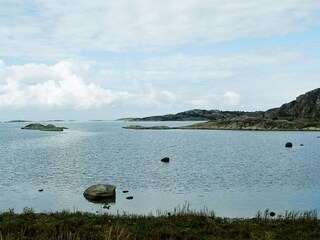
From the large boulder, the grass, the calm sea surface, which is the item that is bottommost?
the calm sea surface

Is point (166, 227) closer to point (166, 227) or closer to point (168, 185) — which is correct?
point (166, 227)

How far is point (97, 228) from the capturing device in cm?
2020

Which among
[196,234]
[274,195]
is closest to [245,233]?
[196,234]

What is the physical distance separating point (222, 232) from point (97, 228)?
651 cm

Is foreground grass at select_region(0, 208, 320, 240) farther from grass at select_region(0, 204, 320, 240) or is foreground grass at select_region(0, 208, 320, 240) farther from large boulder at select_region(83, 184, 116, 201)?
large boulder at select_region(83, 184, 116, 201)

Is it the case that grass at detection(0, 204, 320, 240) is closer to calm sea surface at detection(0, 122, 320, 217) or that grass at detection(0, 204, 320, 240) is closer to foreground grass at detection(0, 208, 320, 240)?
foreground grass at detection(0, 208, 320, 240)

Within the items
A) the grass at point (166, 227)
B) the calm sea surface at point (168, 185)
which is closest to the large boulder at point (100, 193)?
the calm sea surface at point (168, 185)

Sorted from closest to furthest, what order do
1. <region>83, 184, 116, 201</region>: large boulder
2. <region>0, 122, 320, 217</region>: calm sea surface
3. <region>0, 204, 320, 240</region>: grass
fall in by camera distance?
<region>0, 204, 320, 240</region>: grass
<region>0, 122, 320, 217</region>: calm sea surface
<region>83, 184, 116, 201</region>: large boulder

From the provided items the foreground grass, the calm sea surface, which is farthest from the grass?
the calm sea surface

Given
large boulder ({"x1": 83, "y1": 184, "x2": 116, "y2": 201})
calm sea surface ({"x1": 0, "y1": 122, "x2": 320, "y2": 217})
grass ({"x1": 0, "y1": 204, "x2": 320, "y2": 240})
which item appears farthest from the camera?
large boulder ({"x1": 83, "y1": 184, "x2": 116, "y2": 201})

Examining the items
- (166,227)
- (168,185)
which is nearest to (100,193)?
(168,185)

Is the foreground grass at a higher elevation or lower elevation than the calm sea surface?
higher

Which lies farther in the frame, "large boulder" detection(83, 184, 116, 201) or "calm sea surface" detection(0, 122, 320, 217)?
"large boulder" detection(83, 184, 116, 201)

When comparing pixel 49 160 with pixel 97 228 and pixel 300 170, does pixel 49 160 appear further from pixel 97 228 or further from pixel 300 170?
pixel 97 228
